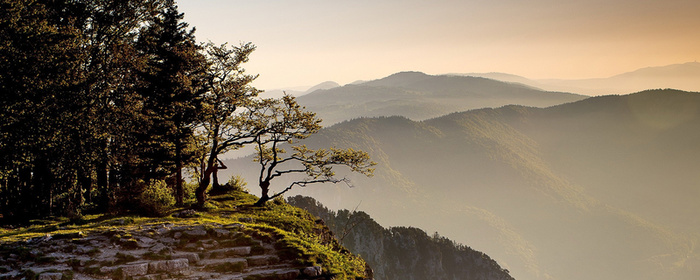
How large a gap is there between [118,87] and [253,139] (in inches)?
313

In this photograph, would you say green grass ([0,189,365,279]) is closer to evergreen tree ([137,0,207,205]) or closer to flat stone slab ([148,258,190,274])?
flat stone slab ([148,258,190,274])

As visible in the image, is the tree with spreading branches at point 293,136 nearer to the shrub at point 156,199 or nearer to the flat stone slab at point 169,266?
the shrub at point 156,199

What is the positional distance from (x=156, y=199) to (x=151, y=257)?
873 centimetres

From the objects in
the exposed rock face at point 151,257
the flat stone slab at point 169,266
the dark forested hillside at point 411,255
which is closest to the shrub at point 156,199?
the exposed rock face at point 151,257

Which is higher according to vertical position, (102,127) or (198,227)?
(102,127)

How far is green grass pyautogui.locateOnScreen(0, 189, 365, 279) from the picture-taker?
14.4 m

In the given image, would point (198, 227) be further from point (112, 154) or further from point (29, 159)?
point (29, 159)

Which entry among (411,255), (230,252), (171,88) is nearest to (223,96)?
(171,88)

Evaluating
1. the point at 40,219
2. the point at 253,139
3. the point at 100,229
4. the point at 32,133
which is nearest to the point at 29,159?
the point at 32,133

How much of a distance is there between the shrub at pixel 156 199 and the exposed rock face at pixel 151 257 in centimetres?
438

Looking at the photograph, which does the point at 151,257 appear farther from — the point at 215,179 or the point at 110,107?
the point at 215,179

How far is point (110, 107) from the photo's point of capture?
21500 mm

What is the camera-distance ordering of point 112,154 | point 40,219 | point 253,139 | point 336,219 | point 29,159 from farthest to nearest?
point 336,219, point 253,139, point 112,154, point 29,159, point 40,219

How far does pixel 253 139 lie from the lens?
23.8m
